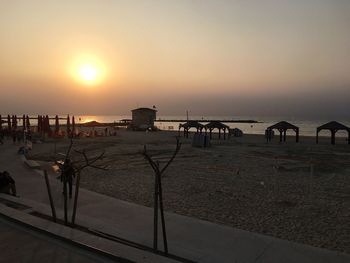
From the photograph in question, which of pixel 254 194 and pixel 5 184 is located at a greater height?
pixel 5 184

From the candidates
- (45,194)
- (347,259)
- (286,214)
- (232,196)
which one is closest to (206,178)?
(232,196)

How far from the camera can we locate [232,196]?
11383 mm

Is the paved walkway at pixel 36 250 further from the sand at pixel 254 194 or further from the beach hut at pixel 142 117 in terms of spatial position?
the beach hut at pixel 142 117

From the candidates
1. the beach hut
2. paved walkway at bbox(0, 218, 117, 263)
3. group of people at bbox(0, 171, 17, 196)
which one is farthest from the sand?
the beach hut

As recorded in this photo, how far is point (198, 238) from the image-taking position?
264 inches

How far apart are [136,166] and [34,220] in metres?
12.3

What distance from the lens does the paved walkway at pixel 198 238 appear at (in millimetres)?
5758

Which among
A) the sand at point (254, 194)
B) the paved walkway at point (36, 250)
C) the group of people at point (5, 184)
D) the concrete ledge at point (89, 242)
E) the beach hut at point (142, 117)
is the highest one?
the beach hut at point (142, 117)

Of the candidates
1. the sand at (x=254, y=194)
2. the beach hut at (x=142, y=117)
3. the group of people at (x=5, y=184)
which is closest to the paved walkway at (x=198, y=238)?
the group of people at (x=5, y=184)

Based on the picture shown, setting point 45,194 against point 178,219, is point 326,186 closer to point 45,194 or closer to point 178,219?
point 178,219

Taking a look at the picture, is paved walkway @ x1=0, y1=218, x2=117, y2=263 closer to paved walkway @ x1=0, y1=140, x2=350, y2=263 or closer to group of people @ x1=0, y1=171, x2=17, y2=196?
paved walkway @ x1=0, y1=140, x2=350, y2=263

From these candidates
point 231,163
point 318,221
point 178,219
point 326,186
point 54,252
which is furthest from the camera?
point 231,163

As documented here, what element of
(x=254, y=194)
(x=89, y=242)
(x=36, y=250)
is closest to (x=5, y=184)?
(x=36, y=250)

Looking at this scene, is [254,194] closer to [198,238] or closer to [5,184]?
[198,238]
